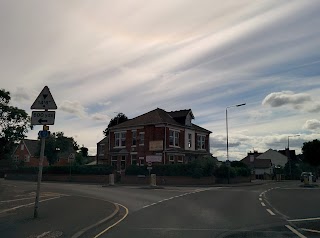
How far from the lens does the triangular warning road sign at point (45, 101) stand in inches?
480

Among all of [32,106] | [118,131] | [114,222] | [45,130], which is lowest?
[114,222]

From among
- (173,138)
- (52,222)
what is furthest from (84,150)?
(52,222)

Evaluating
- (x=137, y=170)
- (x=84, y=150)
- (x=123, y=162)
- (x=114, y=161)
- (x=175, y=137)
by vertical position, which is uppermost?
(x=84, y=150)

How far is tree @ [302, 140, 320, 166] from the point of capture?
3312 inches

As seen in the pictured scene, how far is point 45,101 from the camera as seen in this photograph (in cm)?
1223

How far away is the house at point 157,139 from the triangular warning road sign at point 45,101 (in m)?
34.5

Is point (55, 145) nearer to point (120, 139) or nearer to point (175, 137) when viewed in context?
point (120, 139)

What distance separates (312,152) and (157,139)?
50.4 metres

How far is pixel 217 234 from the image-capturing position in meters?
9.62

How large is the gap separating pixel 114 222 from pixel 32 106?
15.0ft

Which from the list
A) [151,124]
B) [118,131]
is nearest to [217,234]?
[151,124]

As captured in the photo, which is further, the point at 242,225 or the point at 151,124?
the point at 151,124

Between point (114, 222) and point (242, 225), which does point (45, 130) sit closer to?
point (114, 222)

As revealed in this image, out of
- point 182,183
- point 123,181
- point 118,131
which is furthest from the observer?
point 118,131
